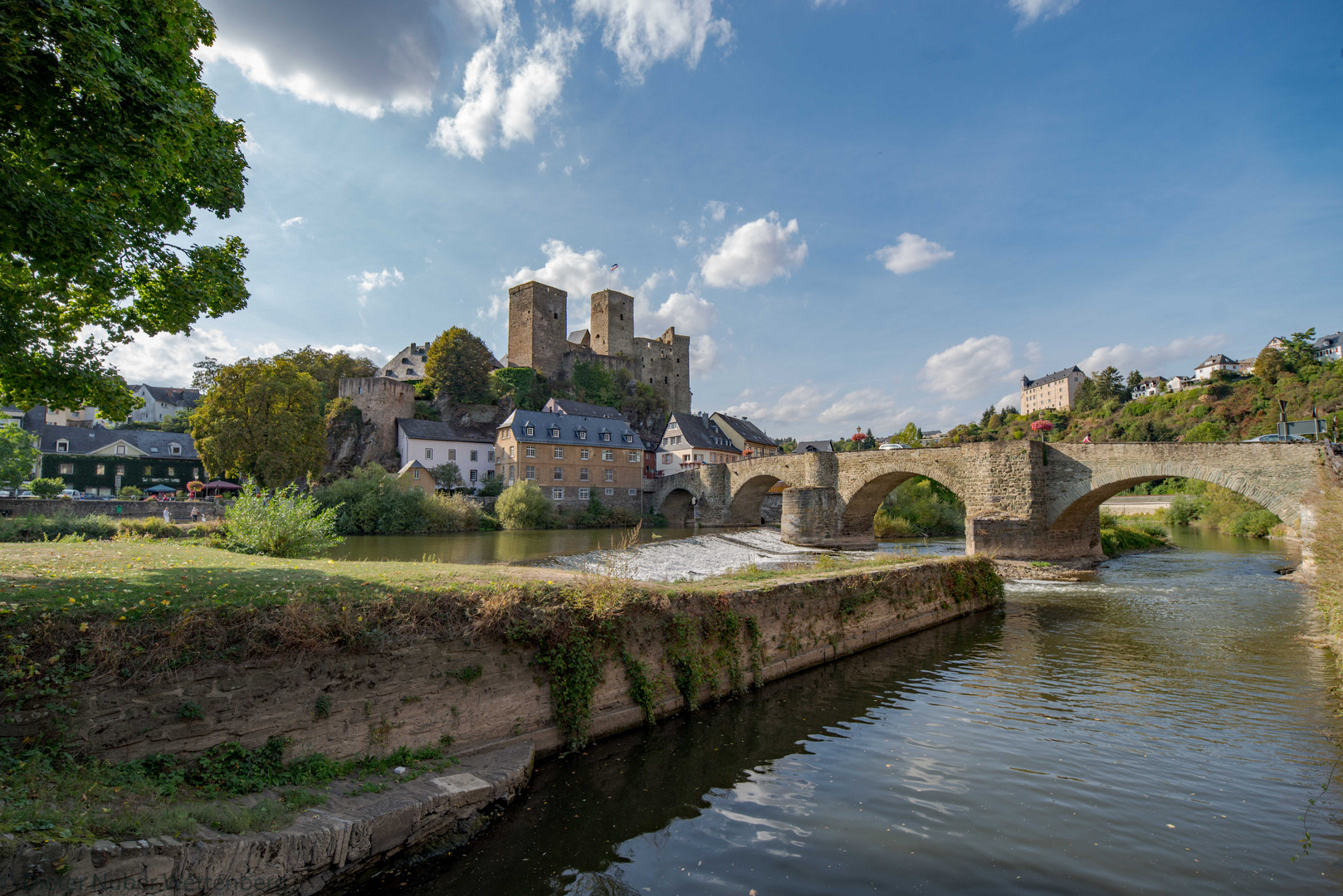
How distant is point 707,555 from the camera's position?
998 inches

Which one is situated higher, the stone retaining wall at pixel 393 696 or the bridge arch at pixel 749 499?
the bridge arch at pixel 749 499

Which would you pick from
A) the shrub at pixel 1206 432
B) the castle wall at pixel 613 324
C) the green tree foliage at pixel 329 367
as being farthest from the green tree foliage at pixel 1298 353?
the green tree foliage at pixel 329 367

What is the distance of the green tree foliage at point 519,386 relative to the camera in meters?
64.9

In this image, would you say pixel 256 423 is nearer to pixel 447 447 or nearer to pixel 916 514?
pixel 447 447

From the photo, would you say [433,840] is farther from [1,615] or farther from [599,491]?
[599,491]

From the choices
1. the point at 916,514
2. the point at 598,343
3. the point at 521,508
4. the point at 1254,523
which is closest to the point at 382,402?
the point at 521,508

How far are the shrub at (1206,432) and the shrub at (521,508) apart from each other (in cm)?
6106

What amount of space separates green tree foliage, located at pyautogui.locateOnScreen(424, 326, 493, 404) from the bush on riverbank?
41.3 meters

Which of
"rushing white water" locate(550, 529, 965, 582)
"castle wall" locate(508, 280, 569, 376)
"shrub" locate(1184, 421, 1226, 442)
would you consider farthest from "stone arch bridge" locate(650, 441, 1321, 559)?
"shrub" locate(1184, 421, 1226, 442)

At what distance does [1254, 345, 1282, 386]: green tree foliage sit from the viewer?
67.1 meters

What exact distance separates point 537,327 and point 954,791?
71514 millimetres

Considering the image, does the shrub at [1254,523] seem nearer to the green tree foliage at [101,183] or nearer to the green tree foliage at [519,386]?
the green tree foliage at [101,183]

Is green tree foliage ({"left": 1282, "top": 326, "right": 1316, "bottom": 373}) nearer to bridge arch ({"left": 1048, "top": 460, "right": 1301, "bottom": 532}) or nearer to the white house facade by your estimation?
bridge arch ({"left": 1048, "top": 460, "right": 1301, "bottom": 532})

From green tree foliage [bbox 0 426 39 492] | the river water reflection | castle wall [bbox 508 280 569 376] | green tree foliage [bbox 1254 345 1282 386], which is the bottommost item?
the river water reflection
